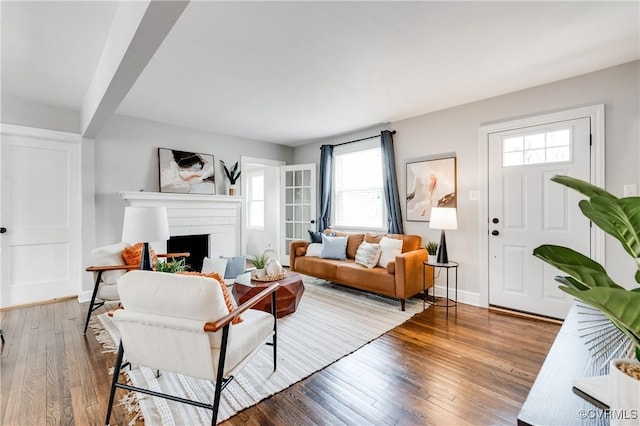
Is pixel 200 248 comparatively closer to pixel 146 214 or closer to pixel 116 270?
pixel 116 270

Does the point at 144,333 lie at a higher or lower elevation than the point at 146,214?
lower

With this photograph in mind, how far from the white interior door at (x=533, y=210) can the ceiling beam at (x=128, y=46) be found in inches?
135

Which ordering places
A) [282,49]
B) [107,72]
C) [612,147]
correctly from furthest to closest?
[612,147], [282,49], [107,72]

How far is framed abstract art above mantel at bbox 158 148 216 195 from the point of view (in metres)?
4.24

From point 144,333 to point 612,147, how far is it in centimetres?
409

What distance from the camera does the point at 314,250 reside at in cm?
448

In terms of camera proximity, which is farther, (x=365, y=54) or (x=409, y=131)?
(x=409, y=131)

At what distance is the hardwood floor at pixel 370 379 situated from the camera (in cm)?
162

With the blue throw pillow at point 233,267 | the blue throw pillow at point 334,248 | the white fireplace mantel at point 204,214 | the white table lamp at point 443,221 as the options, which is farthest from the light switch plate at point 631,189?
the white fireplace mantel at point 204,214

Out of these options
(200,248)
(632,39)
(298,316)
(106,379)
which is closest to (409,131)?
(632,39)

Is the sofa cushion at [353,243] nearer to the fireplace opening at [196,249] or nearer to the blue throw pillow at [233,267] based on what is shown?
the blue throw pillow at [233,267]

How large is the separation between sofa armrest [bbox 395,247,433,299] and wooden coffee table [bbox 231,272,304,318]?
115 cm

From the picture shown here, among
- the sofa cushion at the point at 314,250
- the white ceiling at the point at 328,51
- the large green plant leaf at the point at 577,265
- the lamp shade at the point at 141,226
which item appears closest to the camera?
the large green plant leaf at the point at 577,265

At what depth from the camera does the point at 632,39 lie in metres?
2.20
